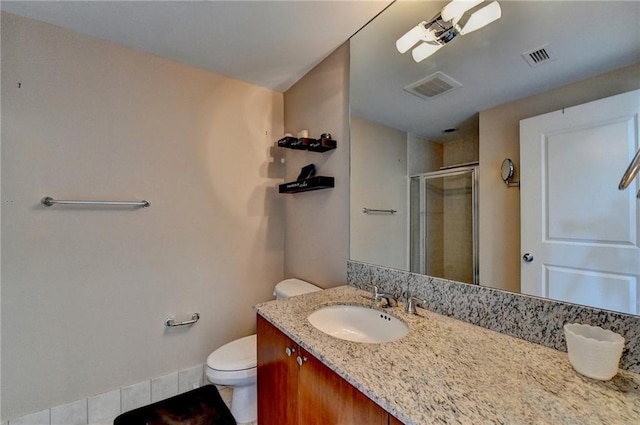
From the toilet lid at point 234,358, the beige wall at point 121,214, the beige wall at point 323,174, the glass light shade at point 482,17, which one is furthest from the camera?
the beige wall at point 323,174

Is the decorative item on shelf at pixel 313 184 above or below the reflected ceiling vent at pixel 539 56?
below

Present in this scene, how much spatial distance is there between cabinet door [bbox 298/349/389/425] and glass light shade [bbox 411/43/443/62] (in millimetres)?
1386

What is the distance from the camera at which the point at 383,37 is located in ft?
4.72

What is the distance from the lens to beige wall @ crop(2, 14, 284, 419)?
139 centimetres

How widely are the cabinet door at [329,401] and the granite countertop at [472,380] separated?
46mm

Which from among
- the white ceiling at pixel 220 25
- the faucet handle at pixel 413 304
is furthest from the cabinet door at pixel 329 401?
the white ceiling at pixel 220 25

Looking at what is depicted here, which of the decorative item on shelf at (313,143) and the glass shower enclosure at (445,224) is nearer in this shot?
the glass shower enclosure at (445,224)

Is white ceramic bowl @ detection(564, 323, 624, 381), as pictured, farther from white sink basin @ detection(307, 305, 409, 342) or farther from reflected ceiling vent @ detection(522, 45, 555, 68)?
reflected ceiling vent @ detection(522, 45, 555, 68)

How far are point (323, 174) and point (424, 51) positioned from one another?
0.89 meters

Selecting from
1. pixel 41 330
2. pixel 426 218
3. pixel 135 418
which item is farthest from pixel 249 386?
pixel 426 218

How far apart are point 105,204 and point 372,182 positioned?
158 cm

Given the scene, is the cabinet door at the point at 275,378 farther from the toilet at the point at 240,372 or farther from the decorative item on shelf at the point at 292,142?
the decorative item on shelf at the point at 292,142

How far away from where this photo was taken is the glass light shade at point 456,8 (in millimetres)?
1058

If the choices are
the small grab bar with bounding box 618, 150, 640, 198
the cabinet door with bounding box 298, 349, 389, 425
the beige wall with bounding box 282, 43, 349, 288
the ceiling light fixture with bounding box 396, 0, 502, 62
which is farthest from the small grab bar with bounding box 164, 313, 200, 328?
the small grab bar with bounding box 618, 150, 640, 198
